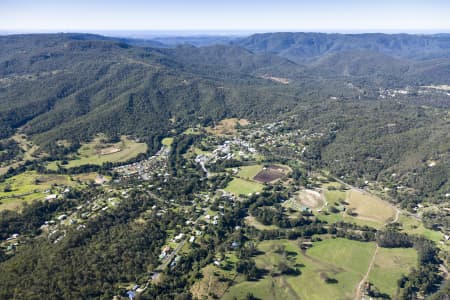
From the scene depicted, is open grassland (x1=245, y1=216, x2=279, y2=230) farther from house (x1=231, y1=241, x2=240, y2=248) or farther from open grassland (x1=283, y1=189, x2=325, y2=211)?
open grassland (x1=283, y1=189, x2=325, y2=211)

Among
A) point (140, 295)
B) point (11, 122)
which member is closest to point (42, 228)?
point (140, 295)

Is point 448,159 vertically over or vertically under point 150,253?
over

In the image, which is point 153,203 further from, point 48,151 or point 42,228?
point 48,151

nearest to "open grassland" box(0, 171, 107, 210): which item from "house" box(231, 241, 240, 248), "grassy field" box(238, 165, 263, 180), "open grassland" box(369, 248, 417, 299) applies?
"grassy field" box(238, 165, 263, 180)

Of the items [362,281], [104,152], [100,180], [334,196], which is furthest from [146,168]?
[362,281]

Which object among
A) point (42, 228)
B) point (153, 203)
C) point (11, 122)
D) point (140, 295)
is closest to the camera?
point (140, 295)

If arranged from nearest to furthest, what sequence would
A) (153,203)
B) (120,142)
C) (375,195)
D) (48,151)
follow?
1. (153,203)
2. (375,195)
3. (48,151)
4. (120,142)

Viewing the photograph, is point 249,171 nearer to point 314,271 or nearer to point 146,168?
point 146,168
